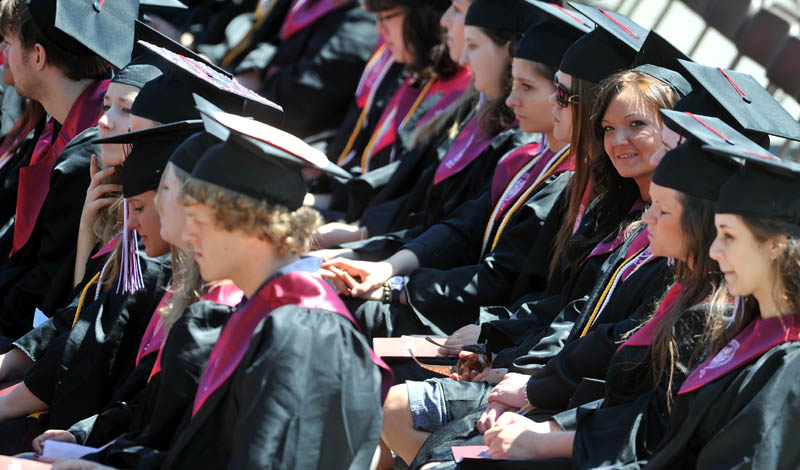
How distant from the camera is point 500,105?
4.54 m

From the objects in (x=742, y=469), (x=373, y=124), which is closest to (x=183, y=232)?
(x=742, y=469)

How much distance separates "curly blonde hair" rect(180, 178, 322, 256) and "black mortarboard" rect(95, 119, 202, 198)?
0.78 m

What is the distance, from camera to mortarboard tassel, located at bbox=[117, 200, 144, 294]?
133 inches

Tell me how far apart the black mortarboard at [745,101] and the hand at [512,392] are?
0.95 meters

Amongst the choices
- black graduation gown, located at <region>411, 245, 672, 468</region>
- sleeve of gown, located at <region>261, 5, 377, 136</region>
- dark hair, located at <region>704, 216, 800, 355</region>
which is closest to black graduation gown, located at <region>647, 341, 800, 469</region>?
dark hair, located at <region>704, 216, 800, 355</region>

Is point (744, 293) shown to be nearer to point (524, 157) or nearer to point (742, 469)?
point (742, 469)

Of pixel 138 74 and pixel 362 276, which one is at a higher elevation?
pixel 138 74

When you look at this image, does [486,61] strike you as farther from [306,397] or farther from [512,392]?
[306,397]

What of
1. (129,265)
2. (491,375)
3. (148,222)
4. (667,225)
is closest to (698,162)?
(667,225)

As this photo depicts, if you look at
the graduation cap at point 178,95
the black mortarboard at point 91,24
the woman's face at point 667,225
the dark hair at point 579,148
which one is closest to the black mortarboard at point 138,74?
the graduation cap at point 178,95

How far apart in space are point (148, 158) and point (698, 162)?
5.15 ft

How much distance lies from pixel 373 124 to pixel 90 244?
2.29 m

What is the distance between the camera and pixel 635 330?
9.77ft

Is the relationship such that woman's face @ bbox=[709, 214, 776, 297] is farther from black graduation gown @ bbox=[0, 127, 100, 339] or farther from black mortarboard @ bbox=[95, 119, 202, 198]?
black graduation gown @ bbox=[0, 127, 100, 339]
